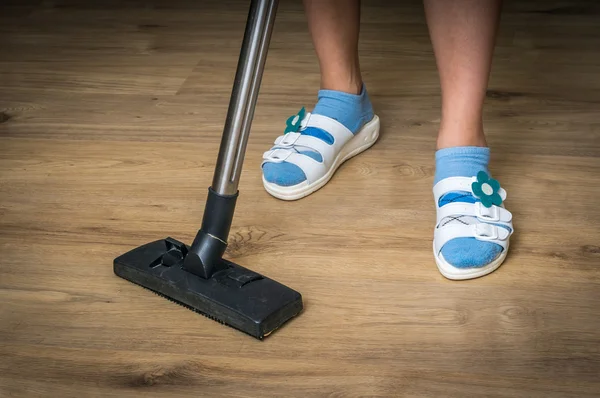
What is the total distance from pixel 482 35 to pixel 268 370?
500 millimetres

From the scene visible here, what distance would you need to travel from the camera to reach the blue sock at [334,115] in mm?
1286

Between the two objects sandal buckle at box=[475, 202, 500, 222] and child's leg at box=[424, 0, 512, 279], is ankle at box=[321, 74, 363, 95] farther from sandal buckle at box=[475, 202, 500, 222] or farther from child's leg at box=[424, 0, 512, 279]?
sandal buckle at box=[475, 202, 500, 222]

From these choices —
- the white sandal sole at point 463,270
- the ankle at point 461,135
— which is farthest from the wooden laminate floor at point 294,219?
the ankle at point 461,135

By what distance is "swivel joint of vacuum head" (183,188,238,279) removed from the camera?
1.04m

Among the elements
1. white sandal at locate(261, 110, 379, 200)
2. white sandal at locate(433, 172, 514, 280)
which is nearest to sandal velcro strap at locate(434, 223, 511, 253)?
white sandal at locate(433, 172, 514, 280)

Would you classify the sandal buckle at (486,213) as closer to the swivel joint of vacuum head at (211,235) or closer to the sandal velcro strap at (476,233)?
the sandal velcro strap at (476,233)

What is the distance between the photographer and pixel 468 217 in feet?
3.70

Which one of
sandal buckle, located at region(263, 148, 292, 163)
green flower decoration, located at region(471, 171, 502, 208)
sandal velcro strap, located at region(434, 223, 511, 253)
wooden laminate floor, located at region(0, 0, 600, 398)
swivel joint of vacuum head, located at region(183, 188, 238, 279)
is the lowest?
wooden laminate floor, located at region(0, 0, 600, 398)

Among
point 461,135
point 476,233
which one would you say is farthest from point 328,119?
point 476,233

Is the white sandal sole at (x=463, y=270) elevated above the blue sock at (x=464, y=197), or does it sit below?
below

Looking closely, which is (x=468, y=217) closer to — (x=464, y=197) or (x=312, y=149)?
(x=464, y=197)

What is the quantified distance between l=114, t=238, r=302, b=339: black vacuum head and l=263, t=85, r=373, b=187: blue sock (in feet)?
0.79

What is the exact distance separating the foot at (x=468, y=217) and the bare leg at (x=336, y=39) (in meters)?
0.24

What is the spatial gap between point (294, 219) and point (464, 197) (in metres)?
0.24
